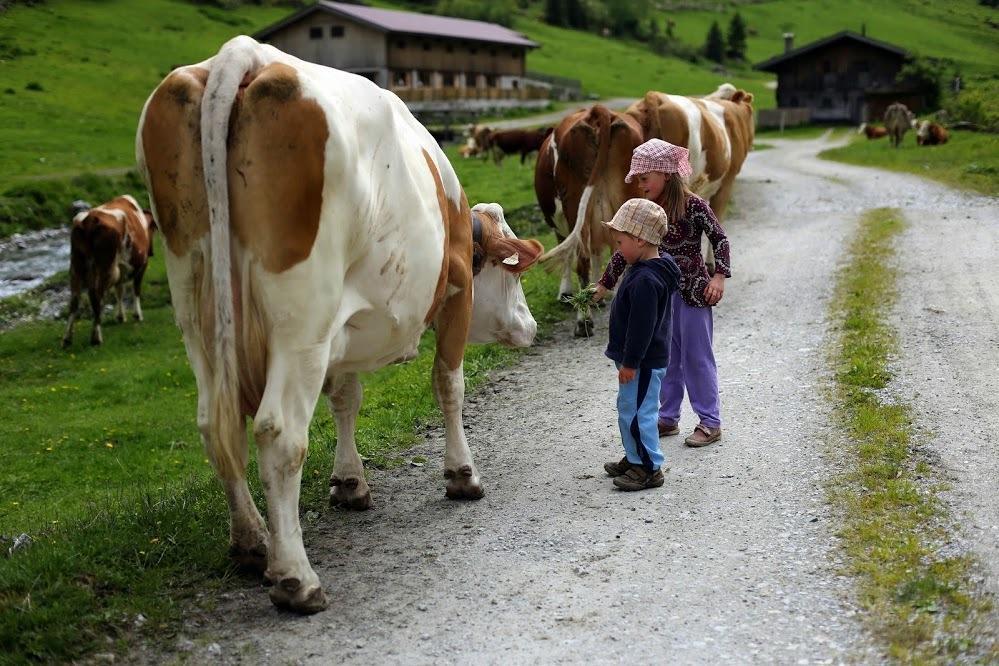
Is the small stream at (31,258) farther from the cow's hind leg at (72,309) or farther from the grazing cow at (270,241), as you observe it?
the grazing cow at (270,241)

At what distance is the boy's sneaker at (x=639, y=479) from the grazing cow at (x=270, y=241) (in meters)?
1.94

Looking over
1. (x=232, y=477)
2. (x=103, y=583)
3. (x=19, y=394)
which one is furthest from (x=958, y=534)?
(x=19, y=394)

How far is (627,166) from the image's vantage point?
9.90m

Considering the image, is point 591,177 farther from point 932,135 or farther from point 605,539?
point 932,135

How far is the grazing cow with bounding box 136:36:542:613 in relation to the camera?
13.8 ft

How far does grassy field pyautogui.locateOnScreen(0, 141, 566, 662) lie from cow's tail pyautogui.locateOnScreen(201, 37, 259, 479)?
84 cm

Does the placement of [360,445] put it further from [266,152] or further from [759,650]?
[759,650]

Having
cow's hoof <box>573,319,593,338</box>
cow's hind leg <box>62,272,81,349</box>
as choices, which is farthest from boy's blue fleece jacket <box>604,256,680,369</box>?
cow's hind leg <box>62,272,81,349</box>

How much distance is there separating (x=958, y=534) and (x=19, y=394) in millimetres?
10779

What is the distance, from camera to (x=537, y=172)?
38.0ft

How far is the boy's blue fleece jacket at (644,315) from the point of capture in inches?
227

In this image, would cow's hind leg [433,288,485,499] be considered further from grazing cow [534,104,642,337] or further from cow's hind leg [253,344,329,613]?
grazing cow [534,104,642,337]

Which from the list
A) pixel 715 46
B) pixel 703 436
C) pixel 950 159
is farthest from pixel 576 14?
pixel 703 436

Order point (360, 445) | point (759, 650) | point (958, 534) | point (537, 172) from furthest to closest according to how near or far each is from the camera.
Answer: point (537, 172) → point (360, 445) → point (958, 534) → point (759, 650)
